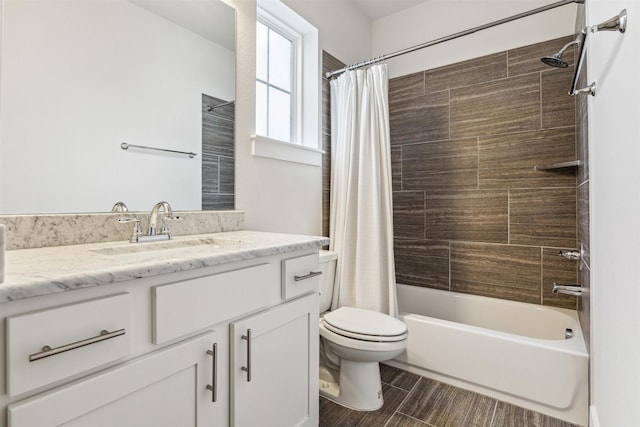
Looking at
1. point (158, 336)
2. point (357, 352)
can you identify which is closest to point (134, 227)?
point (158, 336)

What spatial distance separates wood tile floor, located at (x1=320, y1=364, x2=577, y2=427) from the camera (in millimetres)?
1526

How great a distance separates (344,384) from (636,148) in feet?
4.95

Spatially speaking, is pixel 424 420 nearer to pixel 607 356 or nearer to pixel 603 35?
pixel 607 356

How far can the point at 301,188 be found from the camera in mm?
2104

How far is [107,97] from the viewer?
124cm

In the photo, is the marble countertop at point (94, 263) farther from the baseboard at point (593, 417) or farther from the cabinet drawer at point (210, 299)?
the baseboard at point (593, 417)

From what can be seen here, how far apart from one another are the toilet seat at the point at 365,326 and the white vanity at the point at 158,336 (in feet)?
1.01

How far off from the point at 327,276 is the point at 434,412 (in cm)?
90

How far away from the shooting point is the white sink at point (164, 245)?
1124 mm

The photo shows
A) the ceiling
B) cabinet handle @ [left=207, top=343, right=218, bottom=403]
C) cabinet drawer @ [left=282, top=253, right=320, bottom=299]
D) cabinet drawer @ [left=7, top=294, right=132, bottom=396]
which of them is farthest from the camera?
the ceiling

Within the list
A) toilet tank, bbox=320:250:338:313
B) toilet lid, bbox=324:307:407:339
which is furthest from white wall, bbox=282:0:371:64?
toilet lid, bbox=324:307:407:339

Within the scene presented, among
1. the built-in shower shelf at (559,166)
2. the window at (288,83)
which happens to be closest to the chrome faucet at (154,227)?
the window at (288,83)

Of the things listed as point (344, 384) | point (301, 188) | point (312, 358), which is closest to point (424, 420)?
point (344, 384)

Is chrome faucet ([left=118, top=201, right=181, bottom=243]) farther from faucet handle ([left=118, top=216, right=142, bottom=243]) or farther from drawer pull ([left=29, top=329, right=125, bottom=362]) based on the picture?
drawer pull ([left=29, top=329, right=125, bottom=362])
